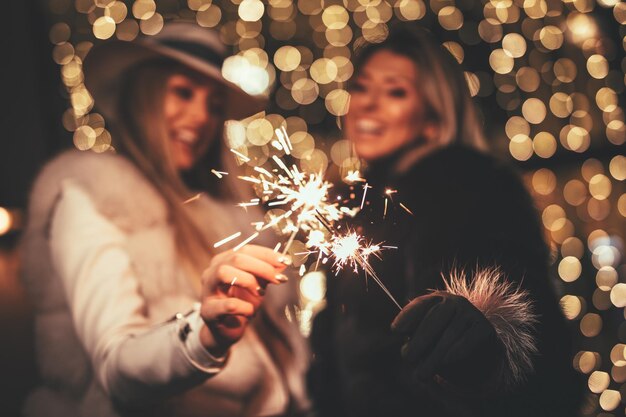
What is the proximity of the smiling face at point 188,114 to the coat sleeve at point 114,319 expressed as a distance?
26 cm

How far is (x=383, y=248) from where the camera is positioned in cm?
114

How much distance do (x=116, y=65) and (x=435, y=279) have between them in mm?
855

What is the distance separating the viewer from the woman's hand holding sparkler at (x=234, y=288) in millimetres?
919

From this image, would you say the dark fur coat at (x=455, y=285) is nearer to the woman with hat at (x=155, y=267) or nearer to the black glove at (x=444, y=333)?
the black glove at (x=444, y=333)

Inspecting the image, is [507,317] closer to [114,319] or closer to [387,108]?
[387,108]

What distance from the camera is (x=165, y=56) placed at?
51.9 inches

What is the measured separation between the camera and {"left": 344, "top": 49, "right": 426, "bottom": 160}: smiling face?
4.28ft

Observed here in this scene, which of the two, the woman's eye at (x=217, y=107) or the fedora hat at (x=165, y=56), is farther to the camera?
the woman's eye at (x=217, y=107)

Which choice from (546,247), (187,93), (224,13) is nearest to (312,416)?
(546,247)

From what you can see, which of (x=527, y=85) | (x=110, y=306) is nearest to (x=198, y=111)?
(x=110, y=306)

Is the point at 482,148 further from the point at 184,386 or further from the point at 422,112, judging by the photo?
the point at 184,386

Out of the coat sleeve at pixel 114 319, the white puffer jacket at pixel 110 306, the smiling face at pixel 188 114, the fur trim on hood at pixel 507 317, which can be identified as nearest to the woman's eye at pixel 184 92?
the smiling face at pixel 188 114

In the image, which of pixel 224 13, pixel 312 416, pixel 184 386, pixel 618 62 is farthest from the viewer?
pixel 224 13

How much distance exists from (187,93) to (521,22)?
4.07ft
